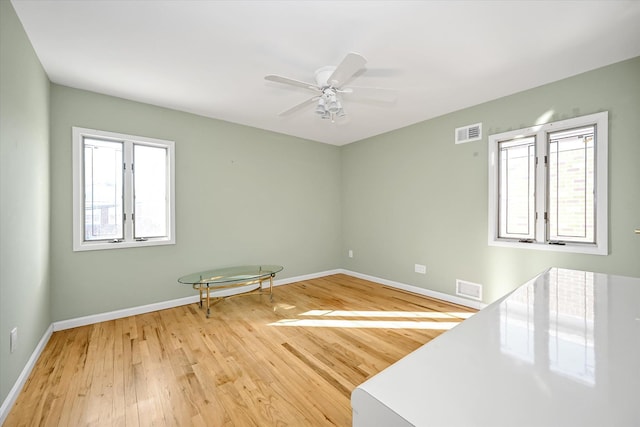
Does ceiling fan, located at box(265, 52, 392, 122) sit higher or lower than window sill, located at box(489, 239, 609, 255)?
higher

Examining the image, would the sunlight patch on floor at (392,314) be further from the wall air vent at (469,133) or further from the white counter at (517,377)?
the white counter at (517,377)

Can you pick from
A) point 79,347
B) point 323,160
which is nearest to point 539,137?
point 323,160

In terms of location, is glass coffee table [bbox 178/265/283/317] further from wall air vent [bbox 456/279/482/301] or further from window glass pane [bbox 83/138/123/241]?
wall air vent [bbox 456/279/482/301]

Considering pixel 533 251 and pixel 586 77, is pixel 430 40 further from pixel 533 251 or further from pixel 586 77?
pixel 533 251

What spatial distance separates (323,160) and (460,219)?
Answer: 2.61 metres

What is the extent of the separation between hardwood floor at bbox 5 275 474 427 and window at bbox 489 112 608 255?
123 cm

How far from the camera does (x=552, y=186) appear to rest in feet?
9.81

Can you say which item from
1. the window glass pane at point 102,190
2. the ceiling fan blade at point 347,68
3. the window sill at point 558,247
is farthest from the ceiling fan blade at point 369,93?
the window glass pane at point 102,190

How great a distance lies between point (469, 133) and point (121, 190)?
434cm

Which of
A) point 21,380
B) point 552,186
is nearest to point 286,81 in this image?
point 21,380

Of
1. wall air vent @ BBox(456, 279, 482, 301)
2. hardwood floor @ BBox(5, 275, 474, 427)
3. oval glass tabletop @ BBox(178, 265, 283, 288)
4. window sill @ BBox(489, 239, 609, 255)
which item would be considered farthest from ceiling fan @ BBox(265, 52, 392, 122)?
wall air vent @ BBox(456, 279, 482, 301)

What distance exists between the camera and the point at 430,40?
7.11 feet

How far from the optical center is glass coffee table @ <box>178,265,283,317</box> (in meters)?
3.35

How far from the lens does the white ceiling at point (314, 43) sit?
1.85m
